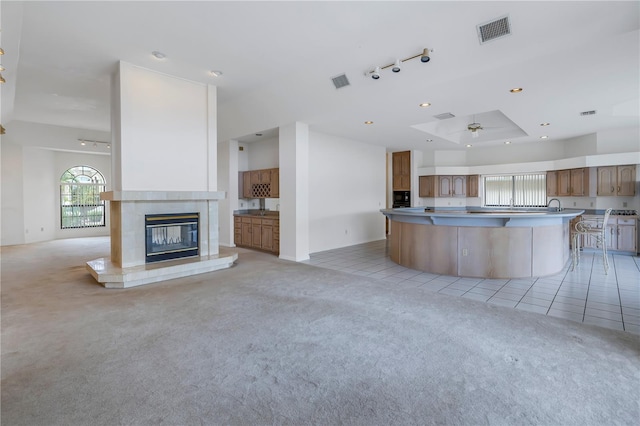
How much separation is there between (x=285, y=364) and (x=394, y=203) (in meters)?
8.47

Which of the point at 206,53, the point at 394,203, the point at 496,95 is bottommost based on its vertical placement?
the point at 394,203

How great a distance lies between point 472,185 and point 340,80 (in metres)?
6.44

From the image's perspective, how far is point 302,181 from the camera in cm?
632

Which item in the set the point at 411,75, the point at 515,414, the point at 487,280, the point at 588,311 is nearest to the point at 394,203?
the point at 487,280

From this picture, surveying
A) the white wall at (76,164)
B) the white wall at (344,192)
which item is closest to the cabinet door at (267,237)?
the white wall at (344,192)

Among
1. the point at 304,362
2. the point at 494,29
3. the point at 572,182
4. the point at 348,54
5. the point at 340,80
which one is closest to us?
the point at 304,362

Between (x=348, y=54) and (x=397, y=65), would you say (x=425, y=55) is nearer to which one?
(x=397, y=65)

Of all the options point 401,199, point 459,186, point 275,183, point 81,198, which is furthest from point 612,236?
point 81,198

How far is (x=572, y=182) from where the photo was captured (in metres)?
7.53

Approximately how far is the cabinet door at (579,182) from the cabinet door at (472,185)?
226 cm

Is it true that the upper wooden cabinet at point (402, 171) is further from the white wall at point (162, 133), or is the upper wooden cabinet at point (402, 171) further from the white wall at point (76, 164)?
the white wall at point (76, 164)

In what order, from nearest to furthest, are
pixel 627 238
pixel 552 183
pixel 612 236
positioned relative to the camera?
pixel 627 238, pixel 612 236, pixel 552 183

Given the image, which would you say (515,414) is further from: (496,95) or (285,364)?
(496,95)

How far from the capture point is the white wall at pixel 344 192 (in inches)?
281
